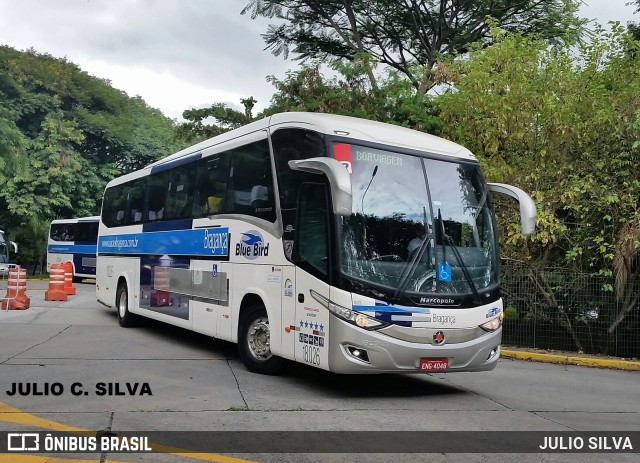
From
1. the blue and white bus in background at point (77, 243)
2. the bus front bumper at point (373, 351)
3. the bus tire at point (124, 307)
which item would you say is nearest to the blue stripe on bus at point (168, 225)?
the bus tire at point (124, 307)

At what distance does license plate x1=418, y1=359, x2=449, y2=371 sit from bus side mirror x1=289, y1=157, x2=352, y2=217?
2037mm

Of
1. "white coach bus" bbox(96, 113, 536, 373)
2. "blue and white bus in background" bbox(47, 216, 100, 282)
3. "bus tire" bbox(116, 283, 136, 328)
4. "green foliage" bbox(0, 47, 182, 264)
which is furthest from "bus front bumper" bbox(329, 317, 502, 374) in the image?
"green foliage" bbox(0, 47, 182, 264)

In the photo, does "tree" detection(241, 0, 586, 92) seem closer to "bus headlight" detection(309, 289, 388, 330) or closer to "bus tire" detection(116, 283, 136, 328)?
"bus tire" detection(116, 283, 136, 328)

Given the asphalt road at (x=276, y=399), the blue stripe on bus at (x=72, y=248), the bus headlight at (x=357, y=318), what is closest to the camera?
the asphalt road at (x=276, y=399)

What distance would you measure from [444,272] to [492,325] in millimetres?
1030

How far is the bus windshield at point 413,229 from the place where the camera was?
26.2 feet

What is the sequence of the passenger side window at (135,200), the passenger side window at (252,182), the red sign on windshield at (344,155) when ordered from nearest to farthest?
the red sign on windshield at (344,155), the passenger side window at (252,182), the passenger side window at (135,200)

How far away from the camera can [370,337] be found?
25.5ft

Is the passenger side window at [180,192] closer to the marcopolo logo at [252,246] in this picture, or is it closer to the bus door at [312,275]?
the marcopolo logo at [252,246]

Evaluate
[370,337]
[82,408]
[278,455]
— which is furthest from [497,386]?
[82,408]

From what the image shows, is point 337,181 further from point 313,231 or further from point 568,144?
point 568,144

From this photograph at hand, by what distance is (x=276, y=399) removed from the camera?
7.91 meters

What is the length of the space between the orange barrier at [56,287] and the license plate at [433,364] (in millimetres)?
16200

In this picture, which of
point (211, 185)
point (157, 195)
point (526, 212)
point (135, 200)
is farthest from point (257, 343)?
point (135, 200)
